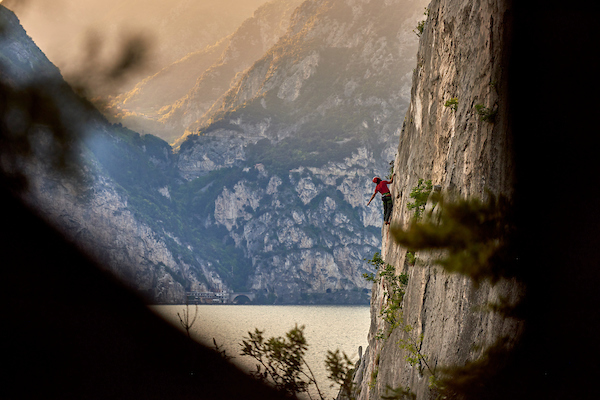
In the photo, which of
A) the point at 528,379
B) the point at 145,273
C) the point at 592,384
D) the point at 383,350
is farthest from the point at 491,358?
the point at 145,273

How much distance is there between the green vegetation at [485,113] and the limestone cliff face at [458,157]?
2.3 inches

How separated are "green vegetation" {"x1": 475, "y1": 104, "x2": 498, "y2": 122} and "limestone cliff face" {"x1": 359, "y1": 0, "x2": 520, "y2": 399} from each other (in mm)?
58

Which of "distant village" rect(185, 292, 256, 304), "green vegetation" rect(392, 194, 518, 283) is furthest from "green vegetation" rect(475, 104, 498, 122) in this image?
"distant village" rect(185, 292, 256, 304)

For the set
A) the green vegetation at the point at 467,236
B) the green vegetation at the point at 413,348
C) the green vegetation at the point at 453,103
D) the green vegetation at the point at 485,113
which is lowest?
the green vegetation at the point at 413,348

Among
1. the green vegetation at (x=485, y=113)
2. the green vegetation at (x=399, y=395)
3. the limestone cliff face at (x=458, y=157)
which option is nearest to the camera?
the limestone cliff face at (x=458, y=157)

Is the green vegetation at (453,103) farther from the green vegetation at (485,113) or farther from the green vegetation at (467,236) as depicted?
the green vegetation at (467,236)

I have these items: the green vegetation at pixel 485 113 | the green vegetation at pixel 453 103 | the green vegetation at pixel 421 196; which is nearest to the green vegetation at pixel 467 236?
the green vegetation at pixel 485 113

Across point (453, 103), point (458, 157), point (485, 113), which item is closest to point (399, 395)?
point (458, 157)

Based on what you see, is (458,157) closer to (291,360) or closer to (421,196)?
(421,196)

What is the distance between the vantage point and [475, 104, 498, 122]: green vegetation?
6.49 meters

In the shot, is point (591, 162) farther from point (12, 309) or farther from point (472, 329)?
point (12, 309)

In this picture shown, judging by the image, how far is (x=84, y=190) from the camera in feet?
417

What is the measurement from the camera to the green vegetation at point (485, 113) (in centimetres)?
649

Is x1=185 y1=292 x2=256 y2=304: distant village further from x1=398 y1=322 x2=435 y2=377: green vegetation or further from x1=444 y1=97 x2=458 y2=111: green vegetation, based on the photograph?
x1=444 y1=97 x2=458 y2=111: green vegetation
